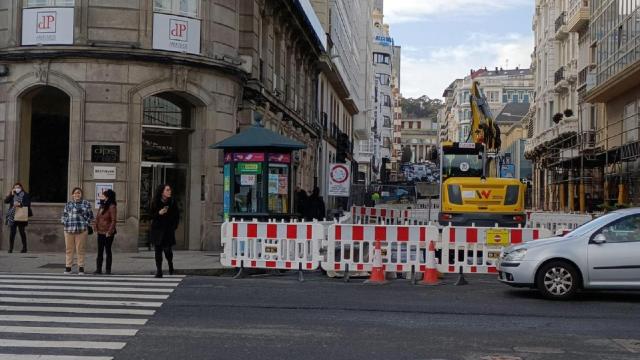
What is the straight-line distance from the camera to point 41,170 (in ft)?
72.0

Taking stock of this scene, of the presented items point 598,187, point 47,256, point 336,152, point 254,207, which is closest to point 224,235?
point 254,207

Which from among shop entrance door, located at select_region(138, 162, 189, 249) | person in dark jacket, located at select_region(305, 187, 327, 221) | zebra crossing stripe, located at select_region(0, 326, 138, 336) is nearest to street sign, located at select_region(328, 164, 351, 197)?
person in dark jacket, located at select_region(305, 187, 327, 221)

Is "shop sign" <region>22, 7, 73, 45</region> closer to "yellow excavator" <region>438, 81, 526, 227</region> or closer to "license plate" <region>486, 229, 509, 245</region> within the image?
"yellow excavator" <region>438, 81, 526, 227</region>

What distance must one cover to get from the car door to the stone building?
40.3ft

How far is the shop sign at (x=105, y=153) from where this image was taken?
21188 mm

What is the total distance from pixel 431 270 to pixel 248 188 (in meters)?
5.70

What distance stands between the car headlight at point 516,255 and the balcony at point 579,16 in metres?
34.7

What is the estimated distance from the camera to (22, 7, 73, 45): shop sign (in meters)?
21.2

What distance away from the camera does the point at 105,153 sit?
21250mm

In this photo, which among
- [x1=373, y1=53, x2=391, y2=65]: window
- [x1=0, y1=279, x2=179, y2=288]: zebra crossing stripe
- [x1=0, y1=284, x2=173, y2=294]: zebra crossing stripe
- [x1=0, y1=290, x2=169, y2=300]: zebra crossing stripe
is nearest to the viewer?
[x1=0, y1=290, x2=169, y2=300]: zebra crossing stripe

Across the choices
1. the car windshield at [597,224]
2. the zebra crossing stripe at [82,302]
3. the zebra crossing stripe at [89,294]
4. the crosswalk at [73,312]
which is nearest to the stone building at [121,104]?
the crosswalk at [73,312]

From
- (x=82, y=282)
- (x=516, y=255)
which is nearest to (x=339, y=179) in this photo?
(x=82, y=282)

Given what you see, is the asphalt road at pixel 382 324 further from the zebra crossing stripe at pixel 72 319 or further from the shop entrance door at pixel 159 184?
the shop entrance door at pixel 159 184

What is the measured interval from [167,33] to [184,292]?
1081 centimetres
